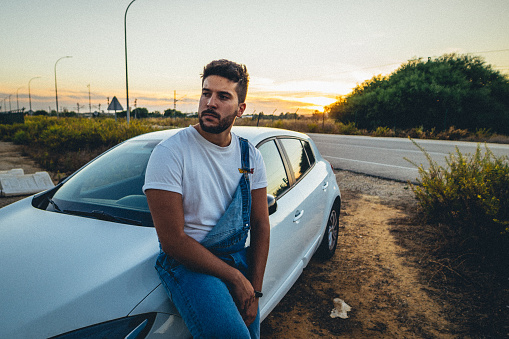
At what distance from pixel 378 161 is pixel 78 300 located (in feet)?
35.7

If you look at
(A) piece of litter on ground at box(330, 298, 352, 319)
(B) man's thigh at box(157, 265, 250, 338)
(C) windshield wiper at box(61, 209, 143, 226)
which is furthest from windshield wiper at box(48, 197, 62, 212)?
(A) piece of litter on ground at box(330, 298, 352, 319)

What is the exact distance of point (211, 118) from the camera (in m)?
1.54

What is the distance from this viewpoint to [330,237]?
3725mm

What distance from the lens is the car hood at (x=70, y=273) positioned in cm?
121

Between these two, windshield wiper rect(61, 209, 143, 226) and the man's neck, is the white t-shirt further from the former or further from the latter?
windshield wiper rect(61, 209, 143, 226)

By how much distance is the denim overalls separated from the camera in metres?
1.28

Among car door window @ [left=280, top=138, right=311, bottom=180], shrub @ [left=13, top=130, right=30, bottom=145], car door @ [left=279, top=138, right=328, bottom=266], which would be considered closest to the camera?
car door @ [left=279, top=138, right=328, bottom=266]

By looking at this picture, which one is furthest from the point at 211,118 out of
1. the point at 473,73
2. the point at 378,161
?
the point at 473,73

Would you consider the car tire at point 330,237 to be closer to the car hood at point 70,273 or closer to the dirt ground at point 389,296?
the dirt ground at point 389,296

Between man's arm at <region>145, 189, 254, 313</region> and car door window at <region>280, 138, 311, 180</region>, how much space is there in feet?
→ 5.69

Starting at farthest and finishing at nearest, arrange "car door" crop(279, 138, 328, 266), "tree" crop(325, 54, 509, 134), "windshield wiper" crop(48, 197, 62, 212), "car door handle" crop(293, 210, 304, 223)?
"tree" crop(325, 54, 509, 134) < "car door" crop(279, 138, 328, 266) < "car door handle" crop(293, 210, 304, 223) < "windshield wiper" crop(48, 197, 62, 212)

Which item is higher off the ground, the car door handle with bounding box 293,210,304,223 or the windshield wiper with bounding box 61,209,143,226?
the windshield wiper with bounding box 61,209,143,226

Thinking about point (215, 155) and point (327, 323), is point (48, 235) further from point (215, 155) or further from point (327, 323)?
point (327, 323)

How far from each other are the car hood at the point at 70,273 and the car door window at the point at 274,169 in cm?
108
